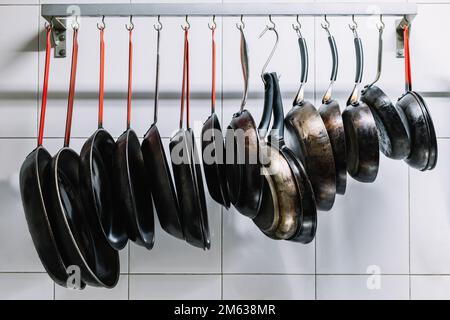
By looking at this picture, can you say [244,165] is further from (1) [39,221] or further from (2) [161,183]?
(1) [39,221]

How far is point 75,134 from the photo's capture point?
95cm

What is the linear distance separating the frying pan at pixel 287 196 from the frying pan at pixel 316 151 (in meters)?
0.03

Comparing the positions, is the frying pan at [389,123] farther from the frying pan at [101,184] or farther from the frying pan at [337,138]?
the frying pan at [101,184]

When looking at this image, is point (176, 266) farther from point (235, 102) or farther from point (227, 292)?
point (235, 102)

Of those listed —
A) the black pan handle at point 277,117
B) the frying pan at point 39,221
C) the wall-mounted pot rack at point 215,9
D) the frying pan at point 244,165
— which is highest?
the wall-mounted pot rack at point 215,9

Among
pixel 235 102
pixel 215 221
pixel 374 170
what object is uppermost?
pixel 235 102

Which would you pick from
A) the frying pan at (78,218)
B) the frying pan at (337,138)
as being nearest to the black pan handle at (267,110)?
the frying pan at (337,138)

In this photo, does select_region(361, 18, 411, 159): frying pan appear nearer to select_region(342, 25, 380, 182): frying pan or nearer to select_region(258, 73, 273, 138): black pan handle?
select_region(342, 25, 380, 182): frying pan

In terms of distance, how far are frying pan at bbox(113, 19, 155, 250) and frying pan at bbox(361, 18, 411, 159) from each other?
1.53ft

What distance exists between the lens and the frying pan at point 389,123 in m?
0.81

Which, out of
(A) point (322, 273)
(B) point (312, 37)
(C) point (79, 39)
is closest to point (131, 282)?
(A) point (322, 273)

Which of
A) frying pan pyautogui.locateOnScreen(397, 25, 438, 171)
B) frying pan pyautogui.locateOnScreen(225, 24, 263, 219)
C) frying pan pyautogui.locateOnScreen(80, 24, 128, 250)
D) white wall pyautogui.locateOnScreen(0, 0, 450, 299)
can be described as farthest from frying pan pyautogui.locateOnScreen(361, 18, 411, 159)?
frying pan pyautogui.locateOnScreen(80, 24, 128, 250)

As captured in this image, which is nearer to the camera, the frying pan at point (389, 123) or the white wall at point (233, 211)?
the frying pan at point (389, 123)
